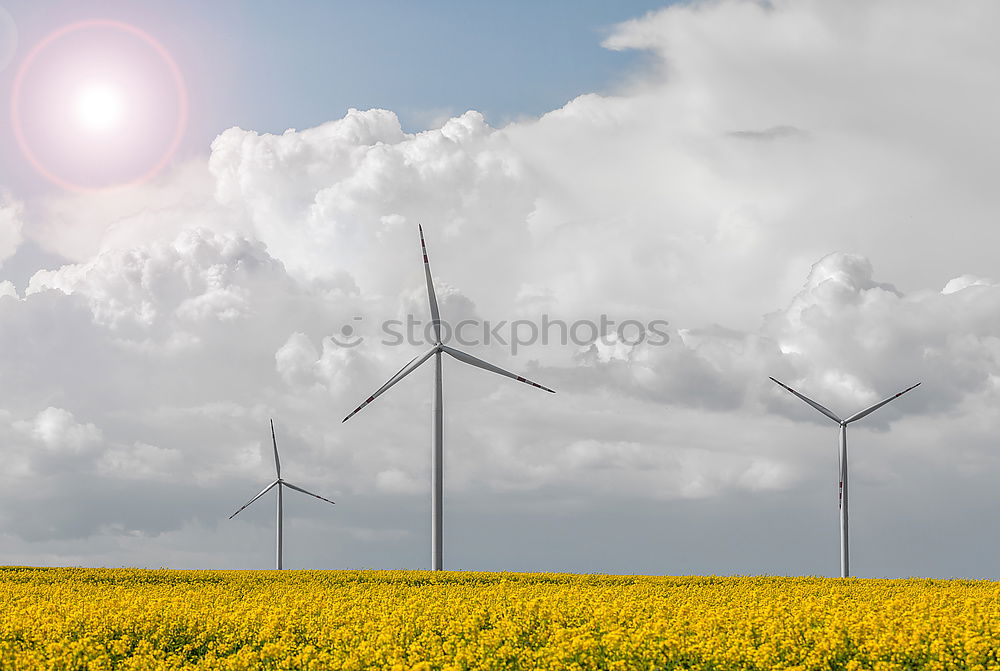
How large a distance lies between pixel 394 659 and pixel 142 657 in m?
5.07

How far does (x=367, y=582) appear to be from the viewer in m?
40.0

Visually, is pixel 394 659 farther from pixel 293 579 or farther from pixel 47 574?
pixel 47 574

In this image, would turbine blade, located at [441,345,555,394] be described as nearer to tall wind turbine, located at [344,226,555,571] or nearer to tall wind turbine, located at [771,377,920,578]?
tall wind turbine, located at [344,226,555,571]

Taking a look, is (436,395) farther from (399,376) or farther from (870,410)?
(870,410)

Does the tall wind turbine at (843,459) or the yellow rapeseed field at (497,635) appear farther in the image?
the tall wind turbine at (843,459)

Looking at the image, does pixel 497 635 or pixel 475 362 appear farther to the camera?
pixel 475 362

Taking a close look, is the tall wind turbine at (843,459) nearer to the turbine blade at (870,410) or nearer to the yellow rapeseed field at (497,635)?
the turbine blade at (870,410)

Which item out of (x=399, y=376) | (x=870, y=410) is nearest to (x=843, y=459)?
(x=870, y=410)

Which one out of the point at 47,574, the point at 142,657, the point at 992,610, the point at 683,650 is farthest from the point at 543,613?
the point at 47,574

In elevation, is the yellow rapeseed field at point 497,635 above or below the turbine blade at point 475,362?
below

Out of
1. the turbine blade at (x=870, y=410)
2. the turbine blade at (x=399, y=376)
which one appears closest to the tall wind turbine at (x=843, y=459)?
the turbine blade at (x=870, y=410)

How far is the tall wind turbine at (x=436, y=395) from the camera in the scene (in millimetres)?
45281

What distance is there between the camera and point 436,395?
157 feet

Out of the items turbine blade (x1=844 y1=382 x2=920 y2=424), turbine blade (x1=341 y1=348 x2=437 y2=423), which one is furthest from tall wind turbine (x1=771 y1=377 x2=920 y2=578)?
turbine blade (x1=341 y1=348 x2=437 y2=423)
